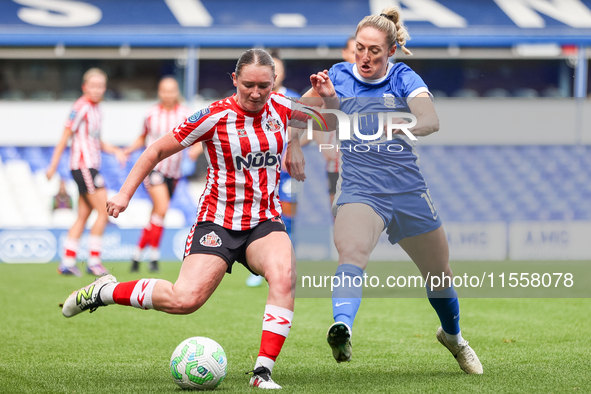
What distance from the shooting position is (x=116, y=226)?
36.3 ft

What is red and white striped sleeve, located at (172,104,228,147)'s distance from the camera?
11.5ft

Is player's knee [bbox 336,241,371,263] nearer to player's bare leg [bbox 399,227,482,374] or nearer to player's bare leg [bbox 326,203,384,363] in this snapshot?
→ player's bare leg [bbox 326,203,384,363]

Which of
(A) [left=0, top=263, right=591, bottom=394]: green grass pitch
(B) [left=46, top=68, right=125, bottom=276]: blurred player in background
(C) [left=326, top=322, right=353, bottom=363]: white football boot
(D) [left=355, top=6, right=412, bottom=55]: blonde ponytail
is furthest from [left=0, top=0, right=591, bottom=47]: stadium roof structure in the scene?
(C) [left=326, top=322, right=353, bottom=363]: white football boot

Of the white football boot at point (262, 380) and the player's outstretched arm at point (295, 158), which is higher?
the player's outstretched arm at point (295, 158)

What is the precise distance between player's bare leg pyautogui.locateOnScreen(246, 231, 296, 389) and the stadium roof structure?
12226 mm

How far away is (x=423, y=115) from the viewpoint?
3.37m

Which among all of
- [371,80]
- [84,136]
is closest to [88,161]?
[84,136]

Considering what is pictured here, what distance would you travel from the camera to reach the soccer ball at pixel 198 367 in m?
3.36

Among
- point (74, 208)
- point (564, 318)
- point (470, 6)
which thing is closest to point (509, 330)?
point (564, 318)

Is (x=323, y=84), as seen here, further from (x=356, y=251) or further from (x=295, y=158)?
(x=356, y=251)

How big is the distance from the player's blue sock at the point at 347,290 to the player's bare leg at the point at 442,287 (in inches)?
16.8

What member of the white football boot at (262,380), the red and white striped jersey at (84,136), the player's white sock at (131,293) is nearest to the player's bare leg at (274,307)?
the white football boot at (262,380)

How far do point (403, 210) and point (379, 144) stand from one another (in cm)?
35

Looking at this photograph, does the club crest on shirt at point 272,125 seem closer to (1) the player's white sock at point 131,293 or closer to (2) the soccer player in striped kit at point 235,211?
(2) the soccer player in striped kit at point 235,211
